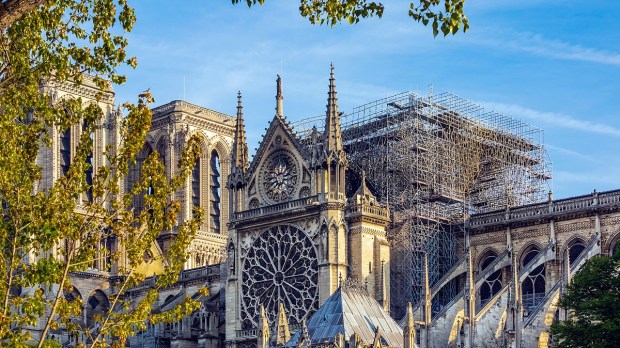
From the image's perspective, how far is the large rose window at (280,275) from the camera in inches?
2082

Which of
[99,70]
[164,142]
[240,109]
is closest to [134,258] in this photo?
[99,70]

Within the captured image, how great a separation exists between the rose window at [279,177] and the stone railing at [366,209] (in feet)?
10.2

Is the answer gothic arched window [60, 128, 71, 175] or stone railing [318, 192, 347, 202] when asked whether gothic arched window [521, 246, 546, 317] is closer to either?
Answer: stone railing [318, 192, 347, 202]

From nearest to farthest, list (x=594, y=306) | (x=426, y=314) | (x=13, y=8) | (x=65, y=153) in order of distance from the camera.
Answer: (x=13, y=8) → (x=594, y=306) → (x=426, y=314) → (x=65, y=153)

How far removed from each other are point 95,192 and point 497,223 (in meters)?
35.7

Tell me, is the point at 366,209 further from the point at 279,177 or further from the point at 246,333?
the point at 246,333

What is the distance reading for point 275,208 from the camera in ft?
180

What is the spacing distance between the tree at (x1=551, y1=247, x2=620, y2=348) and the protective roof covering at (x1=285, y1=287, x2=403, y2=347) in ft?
16.6

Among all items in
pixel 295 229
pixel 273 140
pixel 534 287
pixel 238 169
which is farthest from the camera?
pixel 238 169

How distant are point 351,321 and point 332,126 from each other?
16351mm

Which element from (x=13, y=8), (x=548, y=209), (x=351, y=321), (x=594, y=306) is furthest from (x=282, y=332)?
(x=13, y=8)

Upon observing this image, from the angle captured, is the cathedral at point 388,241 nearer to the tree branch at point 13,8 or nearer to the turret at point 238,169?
the turret at point 238,169

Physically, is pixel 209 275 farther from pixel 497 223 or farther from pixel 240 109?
pixel 497 223

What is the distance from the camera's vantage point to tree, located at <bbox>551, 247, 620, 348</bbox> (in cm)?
3666
